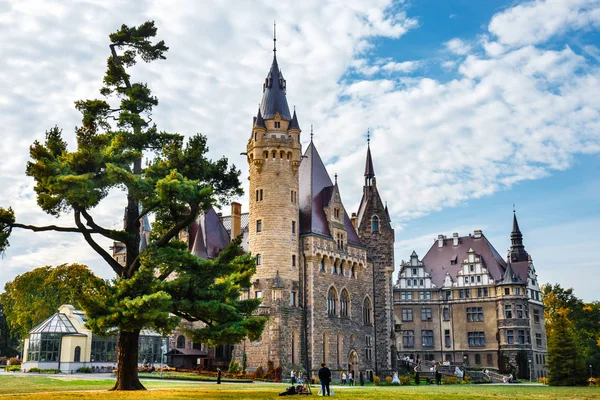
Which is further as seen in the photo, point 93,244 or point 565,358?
point 565,358

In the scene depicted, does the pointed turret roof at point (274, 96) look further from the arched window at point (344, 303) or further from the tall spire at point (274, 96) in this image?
the arched window at point (344, 303)

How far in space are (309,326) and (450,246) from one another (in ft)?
115

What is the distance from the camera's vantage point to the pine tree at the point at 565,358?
40.4m

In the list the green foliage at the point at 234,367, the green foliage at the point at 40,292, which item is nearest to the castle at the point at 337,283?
the green foliage at the point at 234,367

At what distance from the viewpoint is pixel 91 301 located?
22.4 metres

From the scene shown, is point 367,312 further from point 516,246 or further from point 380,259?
point 516,246

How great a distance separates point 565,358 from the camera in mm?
40812

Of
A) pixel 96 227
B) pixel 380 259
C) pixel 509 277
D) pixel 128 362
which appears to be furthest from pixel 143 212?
pixel 509 277

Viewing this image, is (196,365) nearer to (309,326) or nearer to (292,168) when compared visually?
(309,326)

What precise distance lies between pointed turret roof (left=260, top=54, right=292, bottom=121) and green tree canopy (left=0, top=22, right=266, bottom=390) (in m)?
25.1

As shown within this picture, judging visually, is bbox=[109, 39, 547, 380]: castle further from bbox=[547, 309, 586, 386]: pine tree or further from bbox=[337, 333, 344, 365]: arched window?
bbox=[547, 309, 586, 386]: pine tree

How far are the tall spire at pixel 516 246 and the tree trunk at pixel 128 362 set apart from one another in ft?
199

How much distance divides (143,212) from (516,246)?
206ft

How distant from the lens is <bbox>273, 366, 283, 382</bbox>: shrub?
45438mm
